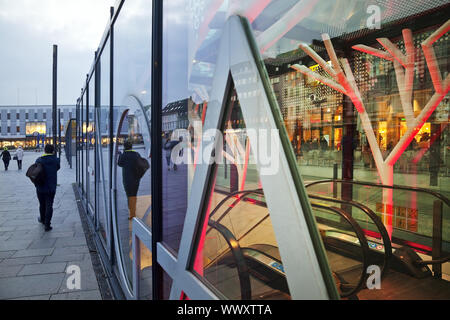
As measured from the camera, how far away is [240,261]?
1.17m

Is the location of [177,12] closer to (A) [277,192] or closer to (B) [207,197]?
(B) [207,197]

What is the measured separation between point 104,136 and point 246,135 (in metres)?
4.35

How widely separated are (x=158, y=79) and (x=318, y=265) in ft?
5.15

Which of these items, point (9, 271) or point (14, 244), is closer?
point (9, 271)

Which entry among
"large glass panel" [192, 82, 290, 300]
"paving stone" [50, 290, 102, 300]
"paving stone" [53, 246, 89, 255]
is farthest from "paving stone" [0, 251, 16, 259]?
"large glass panel" [192, 82, 290, 300]

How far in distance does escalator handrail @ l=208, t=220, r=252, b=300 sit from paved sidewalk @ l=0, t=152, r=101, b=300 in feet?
9.80

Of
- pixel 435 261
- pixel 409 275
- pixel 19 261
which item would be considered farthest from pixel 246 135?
pixel 19 261

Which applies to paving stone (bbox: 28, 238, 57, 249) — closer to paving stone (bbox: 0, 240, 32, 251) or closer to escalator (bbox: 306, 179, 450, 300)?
paving stone (bbox: 0, 240, 32, 251)

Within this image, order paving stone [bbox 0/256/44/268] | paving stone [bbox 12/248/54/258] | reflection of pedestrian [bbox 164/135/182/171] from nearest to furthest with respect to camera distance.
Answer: reflection of pedestrian [bbox 164/135/182/171], paving stone [bbox 0/256/44/268], paving stone [bbox 12/248/54/258]

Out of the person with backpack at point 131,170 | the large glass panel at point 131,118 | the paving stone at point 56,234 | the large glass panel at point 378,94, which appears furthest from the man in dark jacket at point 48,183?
the large glass panel at point 378,94

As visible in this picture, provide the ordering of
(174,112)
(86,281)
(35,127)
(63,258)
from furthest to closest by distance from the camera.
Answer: (35,127) < (63,258) < (86,281) < (174,112)

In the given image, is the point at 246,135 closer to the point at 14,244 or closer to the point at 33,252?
the point at 33,252

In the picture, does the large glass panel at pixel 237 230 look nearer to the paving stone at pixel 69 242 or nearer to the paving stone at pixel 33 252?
the paving stone at pixel 33 252

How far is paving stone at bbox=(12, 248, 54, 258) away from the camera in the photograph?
4.61 m
